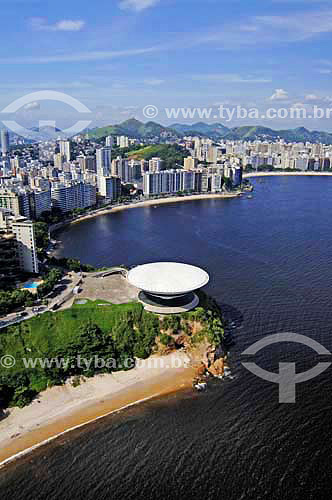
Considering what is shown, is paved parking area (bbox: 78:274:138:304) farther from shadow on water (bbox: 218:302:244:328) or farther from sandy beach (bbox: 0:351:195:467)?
shadow on water (bbox: 218:302:244:328)

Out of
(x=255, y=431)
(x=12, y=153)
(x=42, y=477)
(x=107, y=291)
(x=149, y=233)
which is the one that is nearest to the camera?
(x=42, y=477)

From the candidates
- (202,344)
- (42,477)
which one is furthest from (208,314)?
(42,477)

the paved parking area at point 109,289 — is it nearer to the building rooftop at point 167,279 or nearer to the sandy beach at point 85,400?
the building rooftop at point 167,279

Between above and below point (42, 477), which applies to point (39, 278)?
above

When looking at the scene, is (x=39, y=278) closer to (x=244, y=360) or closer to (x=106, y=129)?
(x=244, y=360)

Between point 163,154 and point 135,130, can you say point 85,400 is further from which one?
point 135,130
